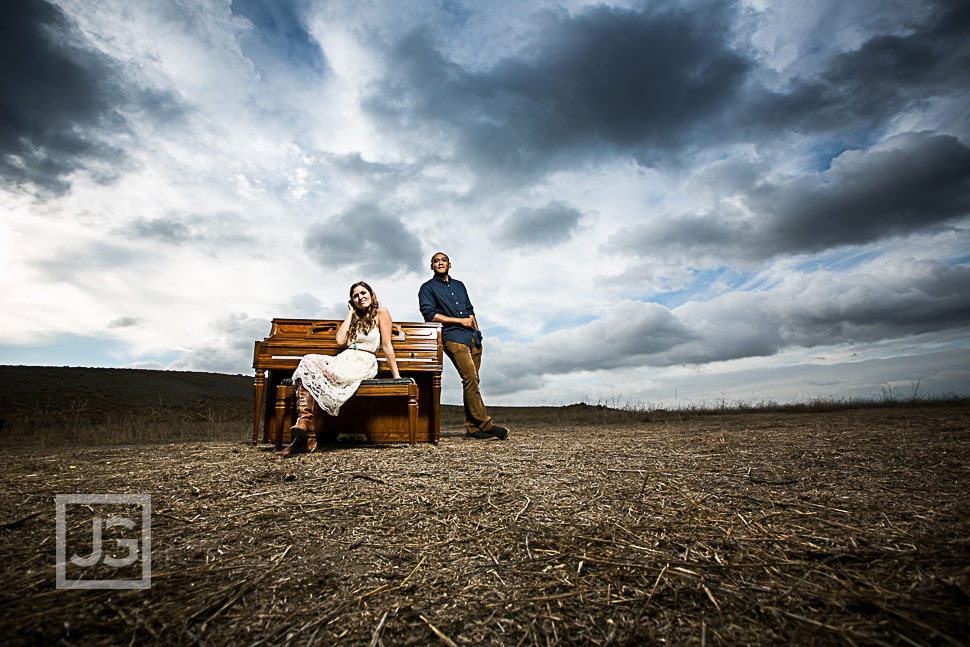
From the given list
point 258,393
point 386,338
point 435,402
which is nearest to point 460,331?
point 435,402

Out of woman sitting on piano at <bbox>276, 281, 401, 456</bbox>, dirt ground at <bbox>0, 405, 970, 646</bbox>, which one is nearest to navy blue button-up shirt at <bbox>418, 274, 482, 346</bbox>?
woman sitting on piano at <bbox>276, 281, 401, 456</bbox>

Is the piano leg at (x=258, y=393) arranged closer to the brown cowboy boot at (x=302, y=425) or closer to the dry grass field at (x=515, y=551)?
the brown cowboy boot at (x=302, y=425)

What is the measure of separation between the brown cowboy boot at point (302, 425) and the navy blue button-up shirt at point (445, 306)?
2.52m

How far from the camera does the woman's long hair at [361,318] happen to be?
6566mm

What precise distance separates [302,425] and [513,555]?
3776mm

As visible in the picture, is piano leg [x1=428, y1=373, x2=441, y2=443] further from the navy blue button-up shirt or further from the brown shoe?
the brown shoe

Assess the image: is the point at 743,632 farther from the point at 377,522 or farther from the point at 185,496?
the point at 185,496

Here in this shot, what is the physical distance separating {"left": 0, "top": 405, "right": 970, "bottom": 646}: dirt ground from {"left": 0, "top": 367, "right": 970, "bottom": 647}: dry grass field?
12mm

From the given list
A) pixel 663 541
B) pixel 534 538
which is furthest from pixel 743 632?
pixel 534 538

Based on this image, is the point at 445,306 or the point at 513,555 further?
the point at 445,306

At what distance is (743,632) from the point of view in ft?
6.55

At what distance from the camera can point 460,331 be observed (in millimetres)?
7875

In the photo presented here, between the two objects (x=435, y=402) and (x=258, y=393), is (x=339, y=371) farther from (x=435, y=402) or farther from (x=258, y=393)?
(x=435, y=402)

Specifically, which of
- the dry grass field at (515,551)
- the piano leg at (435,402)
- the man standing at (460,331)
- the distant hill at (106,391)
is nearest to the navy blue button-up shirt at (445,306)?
the man standing at (460,331)
